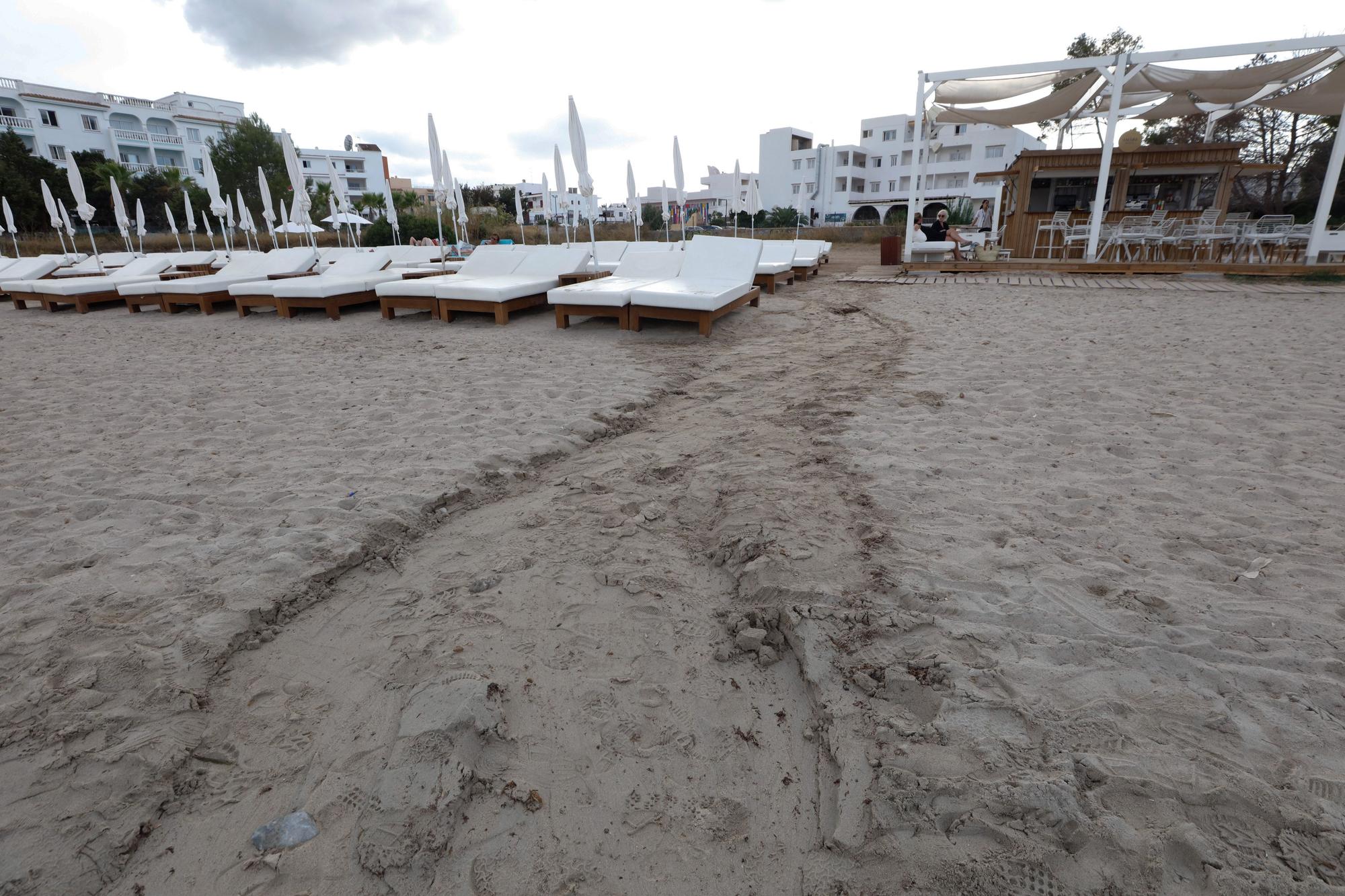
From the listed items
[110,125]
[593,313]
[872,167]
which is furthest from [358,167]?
[593,313]

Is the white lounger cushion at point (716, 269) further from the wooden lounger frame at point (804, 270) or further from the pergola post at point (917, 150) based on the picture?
the pergola post at point (917, 150)

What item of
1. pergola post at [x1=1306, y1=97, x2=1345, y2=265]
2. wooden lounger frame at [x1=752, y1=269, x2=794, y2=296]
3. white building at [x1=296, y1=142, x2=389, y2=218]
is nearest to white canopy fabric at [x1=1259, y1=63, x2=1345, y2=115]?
pergola post at [x1=1306, y1=97, x2=1345, y2=265]

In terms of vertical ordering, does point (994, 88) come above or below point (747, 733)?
above

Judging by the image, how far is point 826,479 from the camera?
293 cm

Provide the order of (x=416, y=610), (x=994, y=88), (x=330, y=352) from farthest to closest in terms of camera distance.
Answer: (x=994, y=88), (x=330, y=352), (x=416, y=610)

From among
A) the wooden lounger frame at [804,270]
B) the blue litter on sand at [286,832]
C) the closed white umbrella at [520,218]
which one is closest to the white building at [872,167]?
the closed white umbrella at [520,218]

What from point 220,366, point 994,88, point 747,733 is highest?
point 994,88

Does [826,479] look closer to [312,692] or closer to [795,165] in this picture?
[312,692]

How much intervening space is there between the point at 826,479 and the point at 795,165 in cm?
4691

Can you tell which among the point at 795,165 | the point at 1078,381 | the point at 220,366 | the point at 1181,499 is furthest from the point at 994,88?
the point at 795,165

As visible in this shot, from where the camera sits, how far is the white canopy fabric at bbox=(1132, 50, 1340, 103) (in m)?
10.3

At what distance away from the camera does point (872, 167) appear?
44.6m

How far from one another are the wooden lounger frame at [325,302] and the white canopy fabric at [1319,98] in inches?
623

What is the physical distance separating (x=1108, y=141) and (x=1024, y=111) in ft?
10.6
